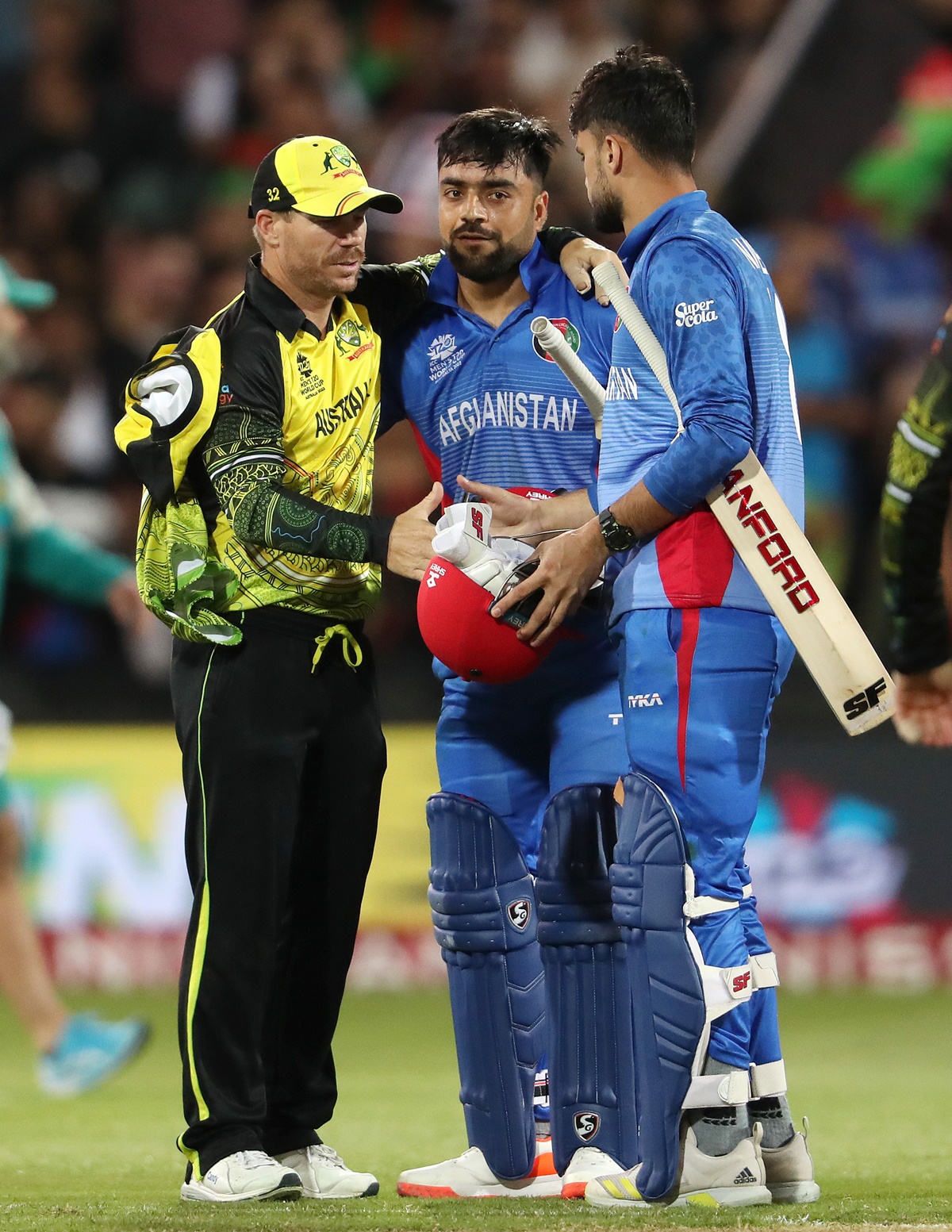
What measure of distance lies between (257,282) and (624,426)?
1069 mm

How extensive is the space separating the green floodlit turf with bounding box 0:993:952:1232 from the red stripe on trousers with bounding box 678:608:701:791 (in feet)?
3.24

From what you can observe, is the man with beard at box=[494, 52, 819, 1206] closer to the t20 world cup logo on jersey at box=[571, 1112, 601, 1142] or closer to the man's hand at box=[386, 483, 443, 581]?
the man's hand at box=[386, 483, 443, 581]

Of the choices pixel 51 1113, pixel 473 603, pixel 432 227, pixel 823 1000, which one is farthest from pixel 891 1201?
pixel 432 227

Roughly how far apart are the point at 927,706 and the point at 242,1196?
79.6 inches

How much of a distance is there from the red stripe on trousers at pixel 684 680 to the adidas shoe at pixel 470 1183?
4.14ft

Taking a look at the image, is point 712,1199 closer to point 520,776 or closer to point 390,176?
point 520,776

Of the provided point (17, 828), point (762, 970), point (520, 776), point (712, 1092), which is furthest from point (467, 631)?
point (17, 828)

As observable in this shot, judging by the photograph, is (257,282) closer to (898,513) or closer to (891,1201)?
(898,513)

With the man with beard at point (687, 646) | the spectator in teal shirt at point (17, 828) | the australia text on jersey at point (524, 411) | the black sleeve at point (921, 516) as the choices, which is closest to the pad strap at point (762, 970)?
the man with beard at point (687, 646)

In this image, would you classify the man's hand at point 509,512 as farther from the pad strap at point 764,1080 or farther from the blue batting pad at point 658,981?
the pad strap at point 764,1080

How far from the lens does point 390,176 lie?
11.1 meters

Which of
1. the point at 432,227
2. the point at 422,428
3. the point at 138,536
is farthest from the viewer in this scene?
the point at 432,227

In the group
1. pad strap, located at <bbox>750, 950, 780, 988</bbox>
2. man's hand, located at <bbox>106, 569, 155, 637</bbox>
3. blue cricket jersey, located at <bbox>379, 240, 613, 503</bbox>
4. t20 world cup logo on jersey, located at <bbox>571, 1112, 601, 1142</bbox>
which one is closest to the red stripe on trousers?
pad strap, located at <bbox>750, 950, 780, 988</bbox>

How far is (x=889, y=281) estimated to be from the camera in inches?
438
